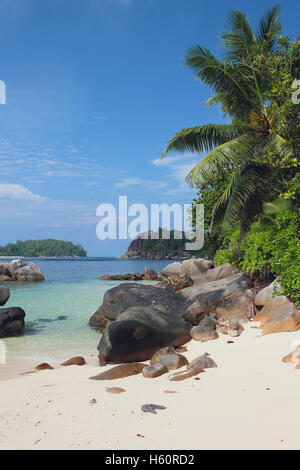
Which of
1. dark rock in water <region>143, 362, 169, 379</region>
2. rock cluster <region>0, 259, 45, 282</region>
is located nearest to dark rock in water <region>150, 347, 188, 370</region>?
dark rock in water <region>143, 362, 169, 379</region>

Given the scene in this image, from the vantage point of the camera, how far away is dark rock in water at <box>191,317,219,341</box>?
25.4 feet

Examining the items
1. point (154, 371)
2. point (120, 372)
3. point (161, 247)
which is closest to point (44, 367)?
point (120, 372)

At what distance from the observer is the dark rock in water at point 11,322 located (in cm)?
997

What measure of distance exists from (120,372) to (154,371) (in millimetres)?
537

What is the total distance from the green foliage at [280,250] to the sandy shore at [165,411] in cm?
271

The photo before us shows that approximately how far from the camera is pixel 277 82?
10547mm

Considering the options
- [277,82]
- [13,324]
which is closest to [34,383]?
[13,324]

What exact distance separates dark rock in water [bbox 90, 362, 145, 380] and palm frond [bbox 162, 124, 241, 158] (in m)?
11.6

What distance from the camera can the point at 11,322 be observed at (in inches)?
399

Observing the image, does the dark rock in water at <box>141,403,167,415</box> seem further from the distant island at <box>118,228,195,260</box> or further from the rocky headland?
the distant island at <box>118,228,195,260</box>

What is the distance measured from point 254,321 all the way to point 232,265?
6.28 metres

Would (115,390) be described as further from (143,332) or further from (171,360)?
(143,332)

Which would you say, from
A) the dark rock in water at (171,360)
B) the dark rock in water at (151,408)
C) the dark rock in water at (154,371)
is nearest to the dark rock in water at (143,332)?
the dark rock in water at (171,360)
